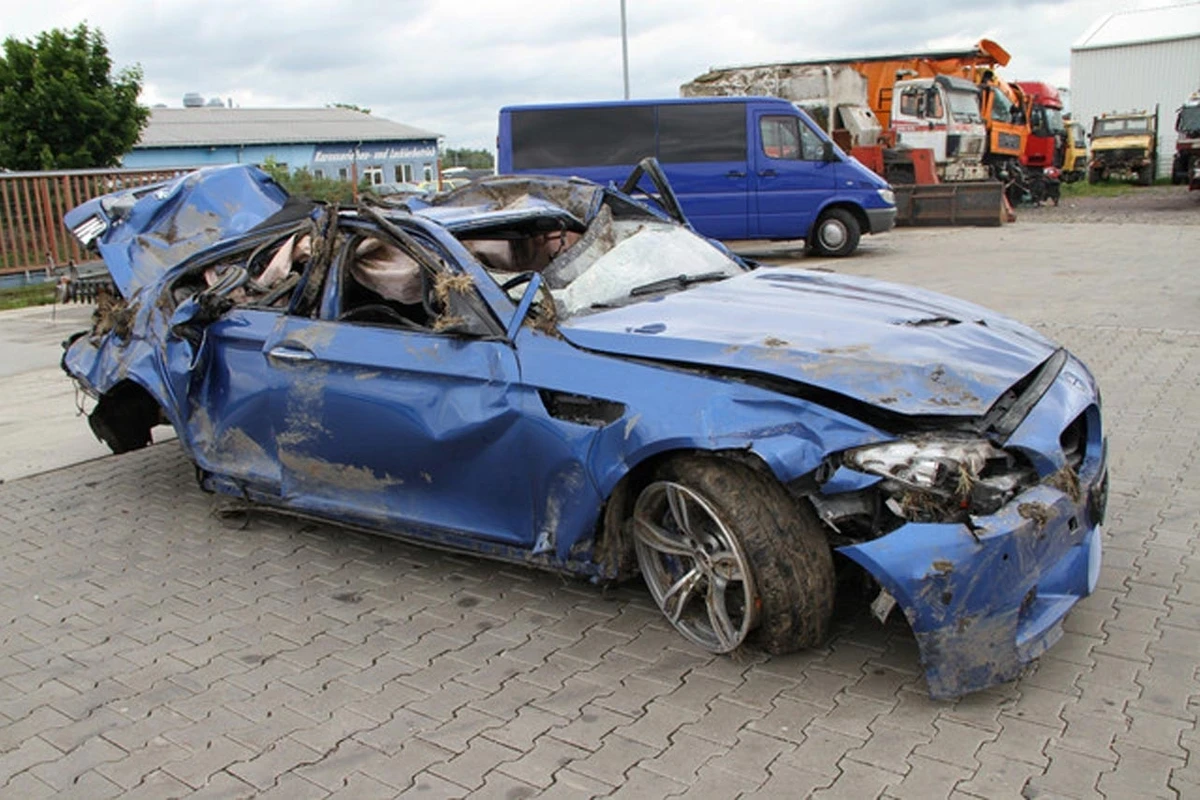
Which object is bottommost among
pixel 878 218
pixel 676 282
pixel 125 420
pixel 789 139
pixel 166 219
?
pixel 125 420

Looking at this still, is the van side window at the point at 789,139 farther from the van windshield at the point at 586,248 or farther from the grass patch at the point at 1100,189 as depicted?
the grass patch at the point at 1100,189

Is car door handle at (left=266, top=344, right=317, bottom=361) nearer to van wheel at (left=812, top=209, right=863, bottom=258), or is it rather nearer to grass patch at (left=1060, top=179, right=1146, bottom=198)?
van wheel at (left=812, top=209, right=863, bottom=258)

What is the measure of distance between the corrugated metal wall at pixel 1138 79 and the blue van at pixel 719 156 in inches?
1119

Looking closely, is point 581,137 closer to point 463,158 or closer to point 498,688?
point 498,688

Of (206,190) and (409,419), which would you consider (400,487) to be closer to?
(409,419)

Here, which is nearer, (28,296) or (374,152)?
(28,296)

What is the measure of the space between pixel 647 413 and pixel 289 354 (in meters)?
1.85

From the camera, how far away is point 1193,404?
257 inches

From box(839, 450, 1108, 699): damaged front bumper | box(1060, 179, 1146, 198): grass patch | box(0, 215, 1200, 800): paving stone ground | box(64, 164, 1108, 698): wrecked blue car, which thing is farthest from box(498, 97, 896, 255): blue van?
box(1060, 179, 1146, 198): grass patch

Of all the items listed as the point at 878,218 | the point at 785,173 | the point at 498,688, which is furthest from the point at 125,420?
the point at 878,218

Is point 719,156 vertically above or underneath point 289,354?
above

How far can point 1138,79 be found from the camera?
4097 cm

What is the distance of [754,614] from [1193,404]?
4478 mm

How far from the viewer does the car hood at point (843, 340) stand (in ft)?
11.1
